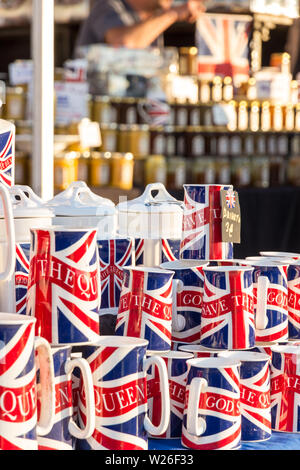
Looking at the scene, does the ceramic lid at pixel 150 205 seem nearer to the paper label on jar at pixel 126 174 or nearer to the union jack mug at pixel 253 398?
the union jack mug at pixel 253 398

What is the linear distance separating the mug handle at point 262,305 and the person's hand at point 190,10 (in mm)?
6449

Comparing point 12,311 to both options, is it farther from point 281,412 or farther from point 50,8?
point 50,8

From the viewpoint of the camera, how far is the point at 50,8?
235 cm

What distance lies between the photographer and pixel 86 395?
1174mm

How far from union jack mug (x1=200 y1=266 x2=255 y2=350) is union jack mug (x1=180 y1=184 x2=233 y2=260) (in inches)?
6.9

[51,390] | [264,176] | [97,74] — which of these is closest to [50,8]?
[51,390]

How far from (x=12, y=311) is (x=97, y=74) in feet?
17.1

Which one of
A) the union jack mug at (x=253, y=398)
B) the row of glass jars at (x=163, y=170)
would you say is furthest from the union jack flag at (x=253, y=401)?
the row of glass jars at (x=163, y=170)

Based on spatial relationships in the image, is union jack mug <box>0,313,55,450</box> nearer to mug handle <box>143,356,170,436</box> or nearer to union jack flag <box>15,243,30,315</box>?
mug handle <box>143,356,170,436</box>

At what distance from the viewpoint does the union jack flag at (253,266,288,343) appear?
1.53 m

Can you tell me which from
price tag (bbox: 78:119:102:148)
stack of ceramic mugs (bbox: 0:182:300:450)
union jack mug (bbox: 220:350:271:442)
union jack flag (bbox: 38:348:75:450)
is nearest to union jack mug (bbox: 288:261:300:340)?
stack of ceramic mugs (bbox: 0:182:300:450)

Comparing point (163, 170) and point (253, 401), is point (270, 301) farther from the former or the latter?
point (163, 170)

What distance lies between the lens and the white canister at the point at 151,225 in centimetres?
173

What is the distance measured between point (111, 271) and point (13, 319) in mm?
469
